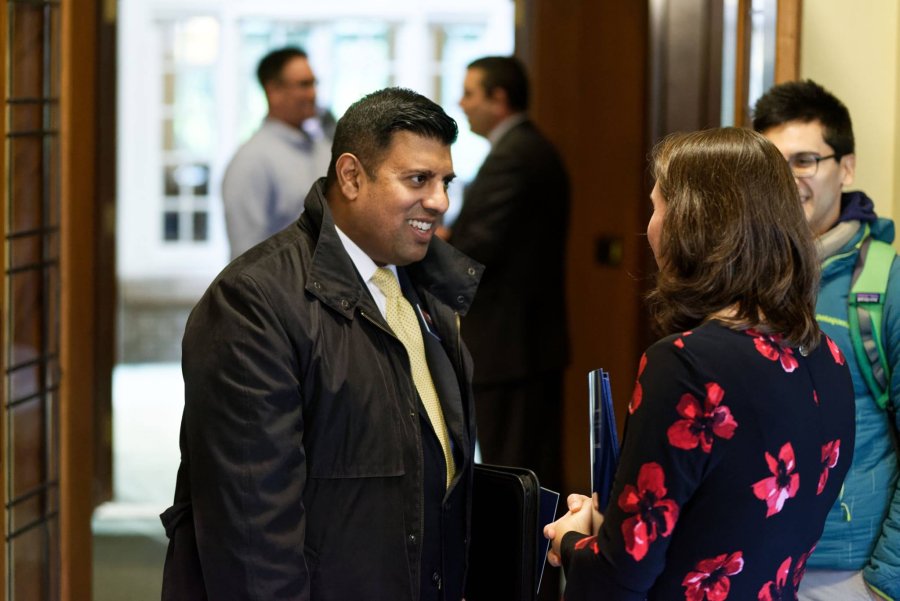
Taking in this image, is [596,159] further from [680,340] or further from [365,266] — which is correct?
[680,340]

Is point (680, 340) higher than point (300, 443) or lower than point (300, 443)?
higher

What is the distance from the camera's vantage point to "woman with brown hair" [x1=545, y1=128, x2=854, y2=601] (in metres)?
1.60

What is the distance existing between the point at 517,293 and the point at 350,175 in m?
2.42

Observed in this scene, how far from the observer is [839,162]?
8.09ft

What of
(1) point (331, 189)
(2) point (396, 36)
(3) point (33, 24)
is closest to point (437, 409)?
(1) point (331, 189)

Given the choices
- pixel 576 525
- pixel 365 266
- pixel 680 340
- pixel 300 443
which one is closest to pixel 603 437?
pixel 576 525

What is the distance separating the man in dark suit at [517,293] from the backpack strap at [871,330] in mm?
2352

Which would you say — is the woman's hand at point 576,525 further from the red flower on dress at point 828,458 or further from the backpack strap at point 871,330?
the backpack strap at point 871,330

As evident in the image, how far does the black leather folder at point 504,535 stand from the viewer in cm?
219

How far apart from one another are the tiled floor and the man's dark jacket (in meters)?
2.31

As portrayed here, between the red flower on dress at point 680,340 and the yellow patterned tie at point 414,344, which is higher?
the red flower on dress at point 680,340

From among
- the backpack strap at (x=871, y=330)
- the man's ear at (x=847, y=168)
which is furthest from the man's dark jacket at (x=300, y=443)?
the man's ear at (x=847, y=168)

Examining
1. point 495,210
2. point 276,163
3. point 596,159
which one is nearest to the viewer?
point 495,210

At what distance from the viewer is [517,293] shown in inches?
181
